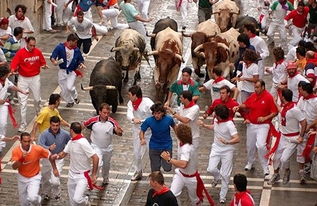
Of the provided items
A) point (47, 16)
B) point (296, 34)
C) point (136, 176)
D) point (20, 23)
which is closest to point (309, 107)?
point (136, 176)

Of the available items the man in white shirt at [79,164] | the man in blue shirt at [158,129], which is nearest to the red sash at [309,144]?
the man in blue shirt at [158,129]

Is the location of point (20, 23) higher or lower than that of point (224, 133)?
lower

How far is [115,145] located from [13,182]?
312 cm

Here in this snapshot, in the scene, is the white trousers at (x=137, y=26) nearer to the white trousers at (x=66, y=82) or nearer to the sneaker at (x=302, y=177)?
the white trousers at (x=66, y=82)

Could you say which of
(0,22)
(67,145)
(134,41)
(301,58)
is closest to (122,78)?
(134,41)

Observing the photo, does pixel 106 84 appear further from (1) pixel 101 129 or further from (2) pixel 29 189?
(2) pixel 29 189

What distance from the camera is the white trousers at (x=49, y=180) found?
54.9 ft

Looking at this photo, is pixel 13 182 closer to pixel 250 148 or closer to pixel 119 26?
pixel 250 148

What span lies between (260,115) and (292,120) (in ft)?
2.27

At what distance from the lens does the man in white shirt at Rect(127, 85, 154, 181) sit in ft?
57.6

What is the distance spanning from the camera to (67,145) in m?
15.8

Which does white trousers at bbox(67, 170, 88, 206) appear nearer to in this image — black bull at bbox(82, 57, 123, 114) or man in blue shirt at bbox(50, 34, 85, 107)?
black bull at bbox(82, 57, 123, 114)

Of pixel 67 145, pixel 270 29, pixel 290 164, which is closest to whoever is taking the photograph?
pixel 67 145

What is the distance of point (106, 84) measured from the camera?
21.5 metres
